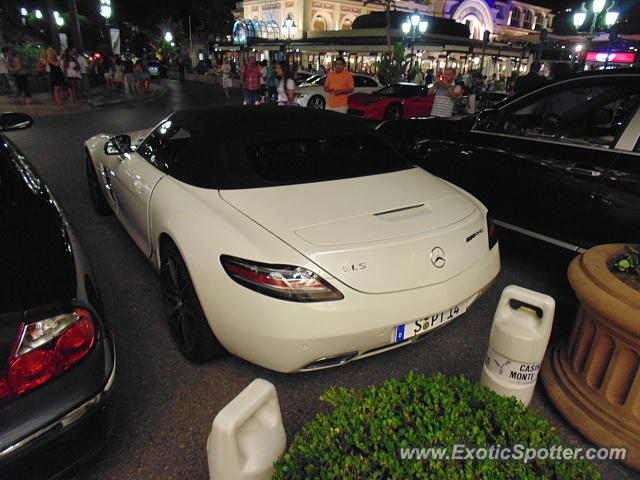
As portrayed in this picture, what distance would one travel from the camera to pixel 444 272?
2.17 meters

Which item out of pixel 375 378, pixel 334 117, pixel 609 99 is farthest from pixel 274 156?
pixel 609 99

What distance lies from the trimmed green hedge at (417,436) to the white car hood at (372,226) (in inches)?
25.6

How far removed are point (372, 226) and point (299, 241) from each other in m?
0.41

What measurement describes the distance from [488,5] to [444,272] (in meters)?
67.5

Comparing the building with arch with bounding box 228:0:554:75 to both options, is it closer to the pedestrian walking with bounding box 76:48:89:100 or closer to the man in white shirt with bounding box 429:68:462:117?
the pedestrian walking with bounding box 76:48:89:100

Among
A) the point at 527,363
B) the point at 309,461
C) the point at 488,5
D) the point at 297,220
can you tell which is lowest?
the point at 527,363

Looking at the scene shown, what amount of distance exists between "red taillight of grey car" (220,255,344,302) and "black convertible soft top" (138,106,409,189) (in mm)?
726

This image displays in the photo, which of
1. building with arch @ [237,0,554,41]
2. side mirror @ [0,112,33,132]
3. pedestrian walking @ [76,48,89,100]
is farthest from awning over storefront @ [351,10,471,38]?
side mirror @ [0,112,33,132]

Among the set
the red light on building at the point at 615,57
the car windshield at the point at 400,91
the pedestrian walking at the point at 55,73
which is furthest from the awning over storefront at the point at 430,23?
the pedestrian walking at the point at 55,73

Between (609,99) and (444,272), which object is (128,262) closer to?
(444,272)

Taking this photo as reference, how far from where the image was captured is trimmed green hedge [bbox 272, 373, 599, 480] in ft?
3.84

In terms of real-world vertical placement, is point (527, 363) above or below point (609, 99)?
below

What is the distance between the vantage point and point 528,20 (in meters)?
66.2

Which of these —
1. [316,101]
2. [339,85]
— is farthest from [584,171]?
[316,101]
